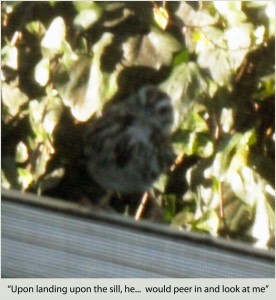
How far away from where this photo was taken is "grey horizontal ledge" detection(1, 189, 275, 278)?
3.91ft

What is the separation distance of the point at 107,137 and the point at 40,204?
0.57 ft

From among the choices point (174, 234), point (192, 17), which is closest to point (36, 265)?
point (174, 234)

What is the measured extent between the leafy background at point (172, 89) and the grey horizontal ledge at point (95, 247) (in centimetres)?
3

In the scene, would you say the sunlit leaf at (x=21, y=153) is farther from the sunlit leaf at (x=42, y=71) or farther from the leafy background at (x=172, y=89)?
the sunlit leaf at (x=42, y=71)

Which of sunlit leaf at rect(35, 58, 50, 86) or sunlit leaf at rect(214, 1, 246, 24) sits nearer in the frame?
sunlit leaf at rect(214, 1, 246, 24)

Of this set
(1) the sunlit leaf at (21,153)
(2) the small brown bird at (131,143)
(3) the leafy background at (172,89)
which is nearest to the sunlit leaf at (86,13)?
(3) the leafy background at (172,89)

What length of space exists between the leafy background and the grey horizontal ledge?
0.08ft

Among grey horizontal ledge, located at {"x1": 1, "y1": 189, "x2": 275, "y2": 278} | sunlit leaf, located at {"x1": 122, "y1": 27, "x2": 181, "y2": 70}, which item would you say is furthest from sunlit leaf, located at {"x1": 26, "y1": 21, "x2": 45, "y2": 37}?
grey horizontal ledge, located at {"x1": 1, "y1": 189, "x2": 275, "y2": 278}

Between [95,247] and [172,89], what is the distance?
319mm

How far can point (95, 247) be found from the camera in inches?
49.0

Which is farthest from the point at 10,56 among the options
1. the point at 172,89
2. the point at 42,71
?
the point at 172,89

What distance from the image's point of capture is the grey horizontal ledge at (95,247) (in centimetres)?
119

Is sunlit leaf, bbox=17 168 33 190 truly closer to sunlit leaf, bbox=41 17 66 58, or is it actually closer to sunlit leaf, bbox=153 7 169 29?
sunlit leaf, bbox=41 17 66 58
